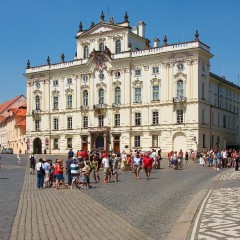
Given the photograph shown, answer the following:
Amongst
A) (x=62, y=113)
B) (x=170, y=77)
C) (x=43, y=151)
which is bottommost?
(x=43, y=151)

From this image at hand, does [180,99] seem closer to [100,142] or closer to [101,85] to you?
[101,85]

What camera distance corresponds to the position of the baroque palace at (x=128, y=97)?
67562mm

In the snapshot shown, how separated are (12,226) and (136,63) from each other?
61521 mm

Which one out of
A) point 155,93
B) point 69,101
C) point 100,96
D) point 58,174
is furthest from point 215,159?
point 69,101

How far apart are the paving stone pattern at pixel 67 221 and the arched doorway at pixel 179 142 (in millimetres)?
49366

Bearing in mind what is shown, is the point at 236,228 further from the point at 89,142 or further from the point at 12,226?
the point at 89,142

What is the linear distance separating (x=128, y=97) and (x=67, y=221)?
6019 centimetres

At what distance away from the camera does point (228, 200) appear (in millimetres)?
17000

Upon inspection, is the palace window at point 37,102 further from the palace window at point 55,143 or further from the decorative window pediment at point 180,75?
the decorative window pediment at point 180,75

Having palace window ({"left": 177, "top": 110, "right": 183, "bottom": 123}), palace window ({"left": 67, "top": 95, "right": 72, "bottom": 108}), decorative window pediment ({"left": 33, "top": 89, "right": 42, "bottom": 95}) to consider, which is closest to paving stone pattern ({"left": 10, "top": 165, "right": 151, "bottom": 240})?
palace window ({"left": 177, "top": 110, "right": 183, "bottom": 123})

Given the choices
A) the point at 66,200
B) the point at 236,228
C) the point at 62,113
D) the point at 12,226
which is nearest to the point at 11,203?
the point at 66,200

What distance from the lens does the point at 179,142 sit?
67.7 m

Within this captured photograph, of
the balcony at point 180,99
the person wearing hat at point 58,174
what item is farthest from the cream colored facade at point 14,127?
the person wearing hat at point 58,174

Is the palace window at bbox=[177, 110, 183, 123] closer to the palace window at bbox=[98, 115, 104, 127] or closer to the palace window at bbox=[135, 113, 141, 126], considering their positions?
the palace window at bbox=[135, 113, 141, 126]
